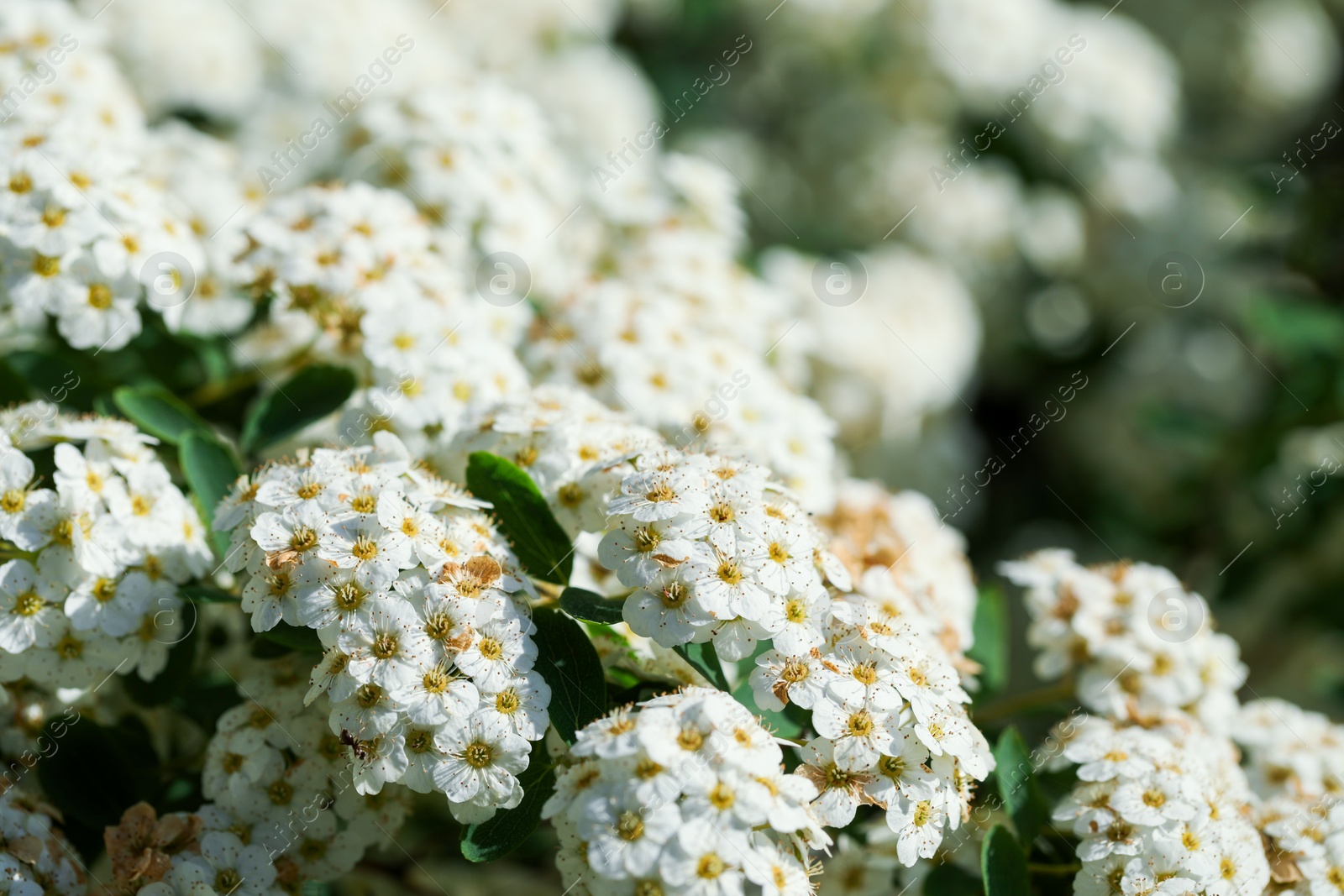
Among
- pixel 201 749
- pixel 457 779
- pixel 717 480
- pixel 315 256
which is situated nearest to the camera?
pixel 457 779

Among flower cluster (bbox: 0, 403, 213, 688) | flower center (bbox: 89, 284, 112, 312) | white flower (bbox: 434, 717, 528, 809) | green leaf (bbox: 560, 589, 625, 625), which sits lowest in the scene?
flower cluster (bbox: 0, 403, 213, 688)

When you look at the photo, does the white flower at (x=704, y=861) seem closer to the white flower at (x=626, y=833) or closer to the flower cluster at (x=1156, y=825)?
the white flower at (x=626, y=833)

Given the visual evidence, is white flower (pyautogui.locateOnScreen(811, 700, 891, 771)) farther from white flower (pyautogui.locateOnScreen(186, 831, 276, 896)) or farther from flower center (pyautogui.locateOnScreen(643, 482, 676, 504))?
white flower (pyautogui.locateOnScreen(186, 831, 276, 896))

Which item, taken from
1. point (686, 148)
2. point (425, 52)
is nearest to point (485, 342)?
point (425, 52)

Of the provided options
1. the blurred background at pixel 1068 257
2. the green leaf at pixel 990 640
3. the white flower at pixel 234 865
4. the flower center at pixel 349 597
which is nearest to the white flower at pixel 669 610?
the flower center at pixel 349 597

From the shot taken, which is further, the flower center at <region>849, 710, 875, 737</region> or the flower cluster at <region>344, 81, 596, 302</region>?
the flower cluster at <region>344, 81, 596, 302</region>

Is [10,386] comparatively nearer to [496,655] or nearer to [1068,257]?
[496,655]

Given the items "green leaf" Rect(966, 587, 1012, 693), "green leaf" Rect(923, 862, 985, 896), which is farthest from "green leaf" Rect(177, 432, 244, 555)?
"green leaf" Rect(966, 587, 1012, 693)

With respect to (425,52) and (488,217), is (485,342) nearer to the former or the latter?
(488,217)
